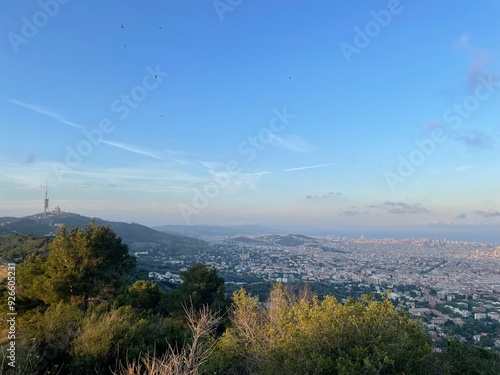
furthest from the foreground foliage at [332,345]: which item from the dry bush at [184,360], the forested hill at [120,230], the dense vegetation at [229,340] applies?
the forested hill at [120,230]

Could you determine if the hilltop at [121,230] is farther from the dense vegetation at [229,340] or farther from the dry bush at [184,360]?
the dry bush at [184,360]

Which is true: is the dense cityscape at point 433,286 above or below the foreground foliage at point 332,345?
below

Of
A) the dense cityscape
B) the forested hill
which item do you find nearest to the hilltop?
the forested hill

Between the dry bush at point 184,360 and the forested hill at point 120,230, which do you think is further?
the forested hill at point 120,230

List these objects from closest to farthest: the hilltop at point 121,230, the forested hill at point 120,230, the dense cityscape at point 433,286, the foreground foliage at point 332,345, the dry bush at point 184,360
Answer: the dry bush at point 184,360 → the foreground foliage at point 332,345 → the dense cityscape at point 433,286 → the hilltop at point 121,230 → the forested hill at point 120,230

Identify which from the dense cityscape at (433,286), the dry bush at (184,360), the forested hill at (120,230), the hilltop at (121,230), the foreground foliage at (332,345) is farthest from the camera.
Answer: the forested hill at (120,230)

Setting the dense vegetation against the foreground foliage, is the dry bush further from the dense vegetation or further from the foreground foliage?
the foreground foliage

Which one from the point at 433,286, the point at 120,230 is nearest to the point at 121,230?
the point at 120,230

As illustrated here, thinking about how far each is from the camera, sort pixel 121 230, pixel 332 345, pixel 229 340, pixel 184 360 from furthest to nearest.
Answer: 1. pixel 121 230
2. pixel 229 340
3. pixel 332 345
4. pixel 184 360

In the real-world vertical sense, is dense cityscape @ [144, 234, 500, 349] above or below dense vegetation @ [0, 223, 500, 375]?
below

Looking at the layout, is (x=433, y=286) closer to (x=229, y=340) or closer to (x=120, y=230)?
(x=229, y=340)
